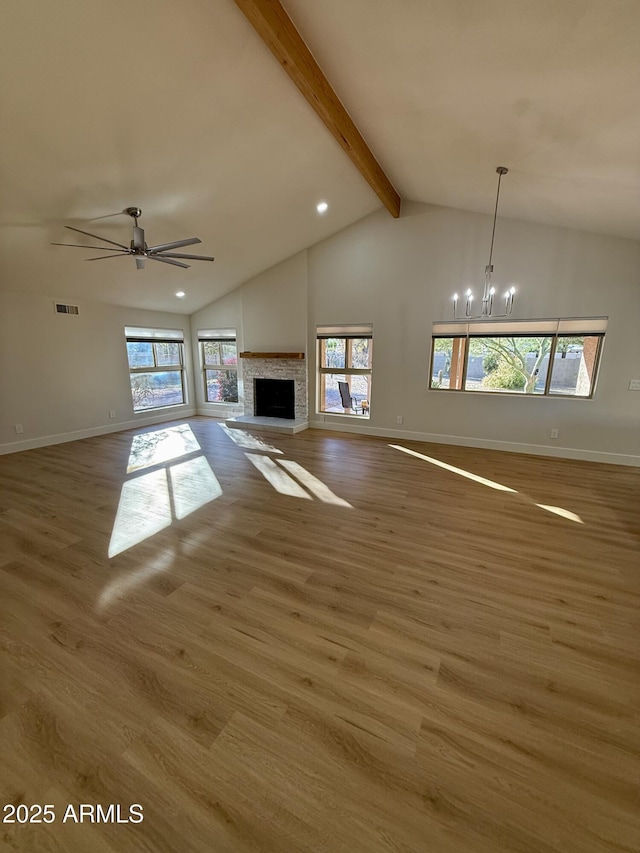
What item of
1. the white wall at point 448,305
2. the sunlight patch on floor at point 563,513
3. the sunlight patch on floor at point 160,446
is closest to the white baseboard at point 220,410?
the sunlight patch on floor at point 160,446

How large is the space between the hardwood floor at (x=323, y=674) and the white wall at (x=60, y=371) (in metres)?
2.65

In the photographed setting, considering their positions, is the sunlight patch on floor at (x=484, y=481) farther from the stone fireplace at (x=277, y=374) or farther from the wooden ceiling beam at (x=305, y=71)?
the wooden ceiling beam at (x=305, y=71)

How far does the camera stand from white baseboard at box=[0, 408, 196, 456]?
5180 millimetres

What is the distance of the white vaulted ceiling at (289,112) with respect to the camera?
2.03 m

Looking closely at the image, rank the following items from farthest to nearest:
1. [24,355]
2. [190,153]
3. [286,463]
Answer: [24,355]
[286,463]
[190,153]

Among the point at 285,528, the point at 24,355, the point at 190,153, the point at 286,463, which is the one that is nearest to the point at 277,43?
the point at 190,153

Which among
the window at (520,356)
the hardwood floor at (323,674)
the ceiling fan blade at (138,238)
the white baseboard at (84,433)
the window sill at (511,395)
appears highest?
the ceiling fan blade at (138,238)

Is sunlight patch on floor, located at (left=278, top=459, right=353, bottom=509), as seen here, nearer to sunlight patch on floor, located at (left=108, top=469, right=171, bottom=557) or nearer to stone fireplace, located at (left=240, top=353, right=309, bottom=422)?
sunlight patch on floor, located at (left=108, top=469, right=171, bottom=557)

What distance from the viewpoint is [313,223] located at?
5430 millimetres

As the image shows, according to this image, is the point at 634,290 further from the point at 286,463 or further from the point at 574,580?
the point at 286,463

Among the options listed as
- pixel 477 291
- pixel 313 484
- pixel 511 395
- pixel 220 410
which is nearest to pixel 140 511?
pixel 313 484

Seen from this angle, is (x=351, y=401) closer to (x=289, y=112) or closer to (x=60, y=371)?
(x=289, y=112)

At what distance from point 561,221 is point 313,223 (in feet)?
11.1

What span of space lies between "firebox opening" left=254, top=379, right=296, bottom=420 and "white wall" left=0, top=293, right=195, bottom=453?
8.03 feet
